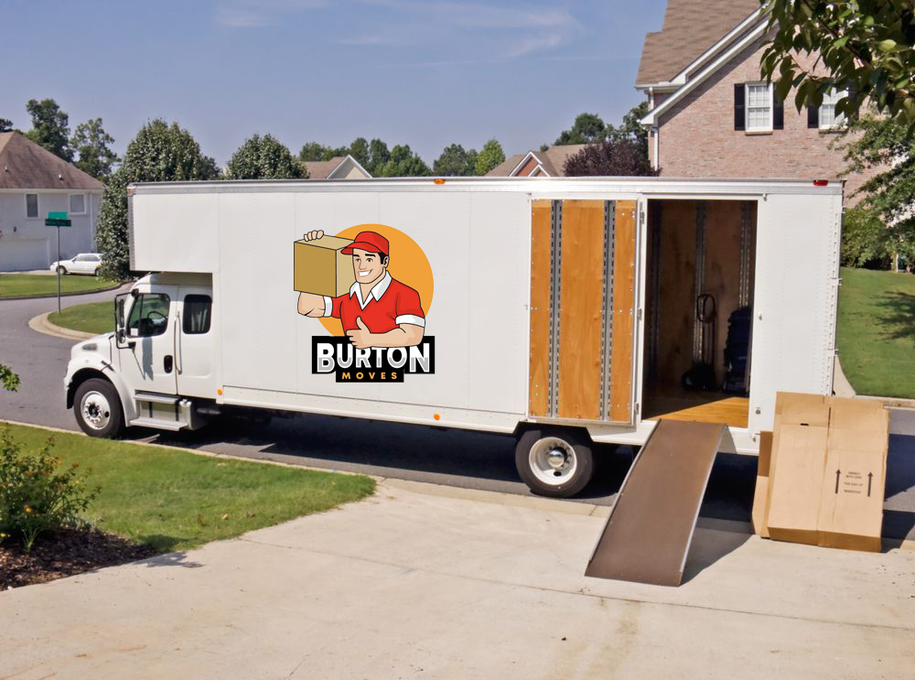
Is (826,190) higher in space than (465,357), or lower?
higher

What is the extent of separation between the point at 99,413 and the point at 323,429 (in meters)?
3.29

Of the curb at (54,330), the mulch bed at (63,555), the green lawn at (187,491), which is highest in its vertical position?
the curb at (54,330)

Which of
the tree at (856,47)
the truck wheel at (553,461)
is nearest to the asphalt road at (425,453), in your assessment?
the truck wheel at (553,461)

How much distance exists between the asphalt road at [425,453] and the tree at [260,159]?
14.8 meters

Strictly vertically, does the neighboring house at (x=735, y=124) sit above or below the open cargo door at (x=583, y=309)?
above

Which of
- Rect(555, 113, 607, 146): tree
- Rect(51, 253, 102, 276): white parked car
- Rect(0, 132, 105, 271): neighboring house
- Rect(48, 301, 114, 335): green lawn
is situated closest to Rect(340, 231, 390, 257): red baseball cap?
Rect(48, 301, 114, 335): green lawn

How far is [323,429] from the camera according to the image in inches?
612

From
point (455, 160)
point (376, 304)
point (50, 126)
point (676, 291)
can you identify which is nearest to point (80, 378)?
point (376, 304)

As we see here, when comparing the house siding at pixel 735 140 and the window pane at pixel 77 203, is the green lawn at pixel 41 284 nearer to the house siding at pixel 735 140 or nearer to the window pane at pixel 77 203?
the window pane at pixel 77 203

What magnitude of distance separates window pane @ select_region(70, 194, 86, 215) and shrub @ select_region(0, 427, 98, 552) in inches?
2421

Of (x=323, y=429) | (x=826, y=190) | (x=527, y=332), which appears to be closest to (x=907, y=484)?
(x=826, y=190)

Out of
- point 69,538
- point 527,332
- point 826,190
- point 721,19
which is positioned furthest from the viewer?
point 721,19

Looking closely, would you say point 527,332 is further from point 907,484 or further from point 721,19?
point 721,19

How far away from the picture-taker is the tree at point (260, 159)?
104 ft
